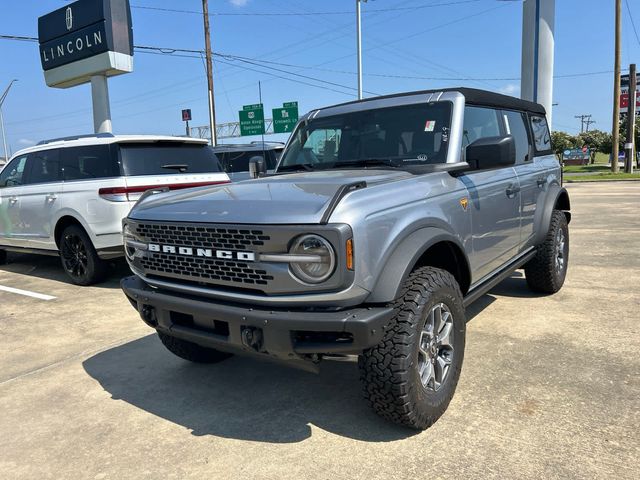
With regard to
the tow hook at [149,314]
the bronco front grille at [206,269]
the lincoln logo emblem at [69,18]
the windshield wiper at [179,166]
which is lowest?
the tow hook at [149,314]

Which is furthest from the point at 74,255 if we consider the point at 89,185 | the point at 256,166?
the point at 256,166

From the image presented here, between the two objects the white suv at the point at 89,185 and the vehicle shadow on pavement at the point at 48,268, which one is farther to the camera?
the vehicle shadow on pavement at the point at 48,268

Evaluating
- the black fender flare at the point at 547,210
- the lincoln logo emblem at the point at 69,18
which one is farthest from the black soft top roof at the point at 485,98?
the lincoln logo emblem at the point at 69,18

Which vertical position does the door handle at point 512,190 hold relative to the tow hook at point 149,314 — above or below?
above

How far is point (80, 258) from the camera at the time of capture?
21.4ft

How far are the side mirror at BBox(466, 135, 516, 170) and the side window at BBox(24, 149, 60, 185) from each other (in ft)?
18.5

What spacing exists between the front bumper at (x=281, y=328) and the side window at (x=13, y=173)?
5959 mm

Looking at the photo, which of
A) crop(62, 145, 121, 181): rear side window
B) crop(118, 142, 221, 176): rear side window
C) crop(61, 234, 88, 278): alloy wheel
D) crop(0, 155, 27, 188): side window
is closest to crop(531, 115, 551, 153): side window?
crop(118, 142, 221, 176): rear side window

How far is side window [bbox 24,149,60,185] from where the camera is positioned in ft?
22.2

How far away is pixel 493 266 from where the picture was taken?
3.86m

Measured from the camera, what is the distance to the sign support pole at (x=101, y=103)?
14.5 m

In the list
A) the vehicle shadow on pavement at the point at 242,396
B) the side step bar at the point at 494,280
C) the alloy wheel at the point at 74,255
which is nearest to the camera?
the vehicle shadow on pavement at the point at 242,396

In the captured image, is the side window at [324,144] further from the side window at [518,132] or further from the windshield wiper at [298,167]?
the side window at [518,132]

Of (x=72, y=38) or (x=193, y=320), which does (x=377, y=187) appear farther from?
(x=72, y=38)
